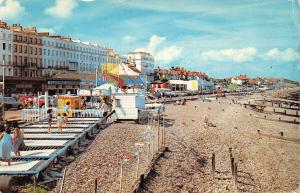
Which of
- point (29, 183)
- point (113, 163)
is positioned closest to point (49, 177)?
point (29, 183)

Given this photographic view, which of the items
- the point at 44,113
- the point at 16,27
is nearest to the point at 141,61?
the point at 16,27

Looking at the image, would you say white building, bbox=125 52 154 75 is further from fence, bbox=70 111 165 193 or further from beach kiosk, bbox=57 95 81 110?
fence, bbox=70 111 165 193

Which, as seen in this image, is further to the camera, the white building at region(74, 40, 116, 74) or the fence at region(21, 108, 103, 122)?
the white building at region(74, 40, 116, 74)

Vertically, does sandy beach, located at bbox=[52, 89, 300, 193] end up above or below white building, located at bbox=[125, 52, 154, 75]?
below

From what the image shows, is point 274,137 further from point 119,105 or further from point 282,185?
point 282,185

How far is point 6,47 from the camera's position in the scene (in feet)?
210

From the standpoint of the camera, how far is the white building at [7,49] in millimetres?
62812

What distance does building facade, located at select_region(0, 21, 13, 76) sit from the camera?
62.8 m

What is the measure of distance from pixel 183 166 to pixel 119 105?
10701 mm

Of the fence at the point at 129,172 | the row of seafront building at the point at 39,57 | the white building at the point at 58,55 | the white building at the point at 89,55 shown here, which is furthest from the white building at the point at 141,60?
the fence at the point at 129,172

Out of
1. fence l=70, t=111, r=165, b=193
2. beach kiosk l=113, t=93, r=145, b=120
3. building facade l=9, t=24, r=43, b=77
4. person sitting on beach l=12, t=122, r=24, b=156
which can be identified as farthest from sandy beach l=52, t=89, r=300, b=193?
building facade l=9, t=24, r=43, b=77

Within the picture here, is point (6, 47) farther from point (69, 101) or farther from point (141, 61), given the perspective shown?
point (141, 61)

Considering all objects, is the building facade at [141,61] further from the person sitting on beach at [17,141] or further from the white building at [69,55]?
the person sitting on beach at [17,141]

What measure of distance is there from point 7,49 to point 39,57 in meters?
10.1
